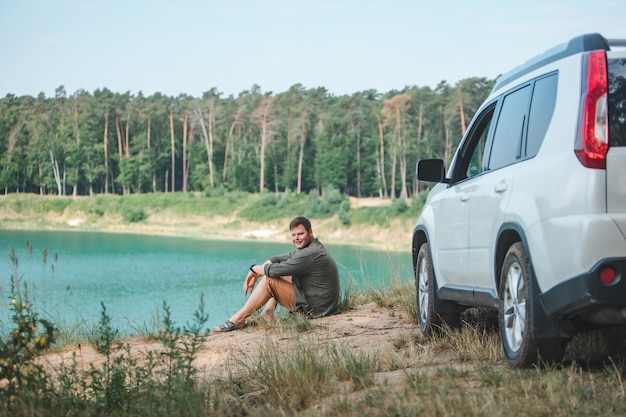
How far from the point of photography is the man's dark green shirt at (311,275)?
10.1 meters

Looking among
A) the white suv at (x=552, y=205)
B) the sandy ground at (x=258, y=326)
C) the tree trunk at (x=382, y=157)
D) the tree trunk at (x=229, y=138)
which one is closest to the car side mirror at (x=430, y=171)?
the white suv at (x=552, y=205)

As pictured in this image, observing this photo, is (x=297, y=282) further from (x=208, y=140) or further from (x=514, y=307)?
(x=208, y=140)

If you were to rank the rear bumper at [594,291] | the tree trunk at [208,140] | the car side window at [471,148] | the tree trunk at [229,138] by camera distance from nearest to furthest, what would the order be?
the rear bumper at [594,291], the car side window at [471,148], the tree trunk at [208,140], the tree trunk at [229,138]

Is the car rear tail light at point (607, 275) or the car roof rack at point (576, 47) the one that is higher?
the car roof rack at point (576, 47)

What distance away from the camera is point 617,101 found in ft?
15.7

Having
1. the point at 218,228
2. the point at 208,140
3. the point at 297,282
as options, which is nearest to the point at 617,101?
the point at 297,282

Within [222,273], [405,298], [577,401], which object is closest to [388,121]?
[222,273]

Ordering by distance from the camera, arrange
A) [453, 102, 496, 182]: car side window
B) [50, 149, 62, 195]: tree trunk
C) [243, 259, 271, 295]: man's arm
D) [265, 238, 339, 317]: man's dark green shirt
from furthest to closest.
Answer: [50, 149, 62, 195]: tree trunk < [243, 259, 271, 295]: man's arm < [265, 238, 339, 317]: man's dark green shirt < [453, 102, 496, 182]: car side window

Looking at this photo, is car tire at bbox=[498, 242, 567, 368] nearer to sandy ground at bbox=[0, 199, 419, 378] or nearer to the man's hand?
sandy ground at bbox=[0, 199, 419, 378]

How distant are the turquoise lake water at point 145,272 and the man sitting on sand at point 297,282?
1.23 meters

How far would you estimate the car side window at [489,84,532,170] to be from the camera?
228 inches

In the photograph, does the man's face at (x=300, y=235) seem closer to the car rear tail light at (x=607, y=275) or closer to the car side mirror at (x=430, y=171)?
the car side mirror at (x=430, y=171)

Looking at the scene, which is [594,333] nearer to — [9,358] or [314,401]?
[314,401]

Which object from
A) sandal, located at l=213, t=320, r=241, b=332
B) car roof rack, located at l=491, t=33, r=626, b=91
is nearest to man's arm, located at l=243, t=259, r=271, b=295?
sandal, located at l=213, t=320, r=241, b=332
